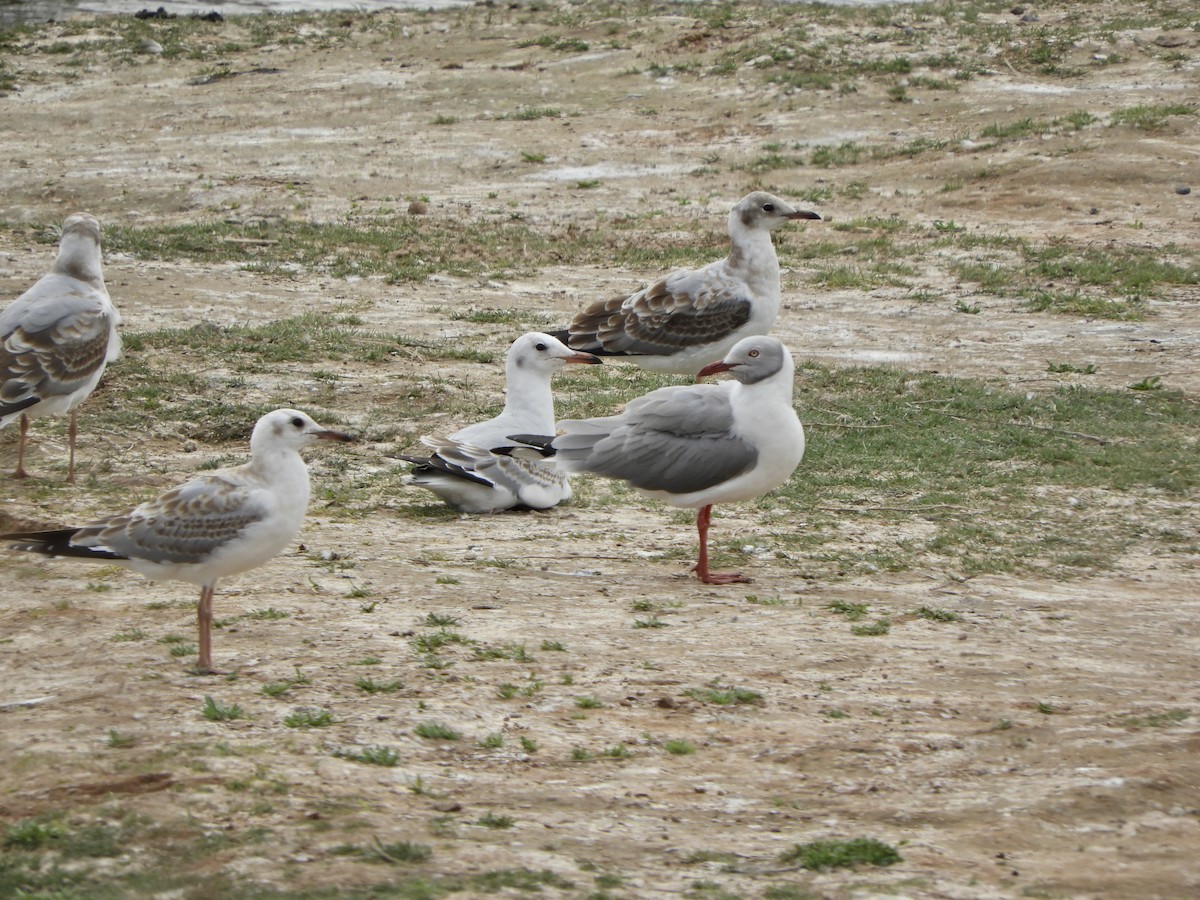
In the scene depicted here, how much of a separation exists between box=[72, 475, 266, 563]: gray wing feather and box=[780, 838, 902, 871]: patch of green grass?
2640mm

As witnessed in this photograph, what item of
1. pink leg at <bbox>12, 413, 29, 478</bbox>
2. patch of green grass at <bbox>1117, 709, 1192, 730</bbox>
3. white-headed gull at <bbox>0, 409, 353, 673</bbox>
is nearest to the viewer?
patch of green grass at <bbox>1117, 709, 1192, 730</bbox>

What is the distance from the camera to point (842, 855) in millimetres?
4688

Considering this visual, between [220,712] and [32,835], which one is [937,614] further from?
[32,835]

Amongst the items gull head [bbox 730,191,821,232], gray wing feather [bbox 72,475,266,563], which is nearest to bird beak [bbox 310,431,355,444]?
gray wing feather [bbox 72,475,266,563]

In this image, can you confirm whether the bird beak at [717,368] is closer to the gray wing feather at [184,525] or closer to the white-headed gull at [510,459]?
the white-headed gull at [510,459]

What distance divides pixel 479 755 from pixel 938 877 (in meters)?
1.71

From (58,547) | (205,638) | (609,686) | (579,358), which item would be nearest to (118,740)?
(205,638)

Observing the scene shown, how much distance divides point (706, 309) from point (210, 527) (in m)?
5.52

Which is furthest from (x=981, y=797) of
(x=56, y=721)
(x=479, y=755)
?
(x=56, y=721)

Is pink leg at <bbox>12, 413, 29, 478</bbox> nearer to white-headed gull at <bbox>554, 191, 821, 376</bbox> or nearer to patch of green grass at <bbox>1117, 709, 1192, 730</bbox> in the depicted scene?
white-headed gull at <bbox>554, 191, 821, 376</bbox>

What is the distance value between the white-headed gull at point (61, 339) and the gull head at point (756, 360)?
13.6 feet

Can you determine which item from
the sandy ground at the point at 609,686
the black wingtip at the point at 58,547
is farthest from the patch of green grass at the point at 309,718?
the black wingtip at the point at 58,547

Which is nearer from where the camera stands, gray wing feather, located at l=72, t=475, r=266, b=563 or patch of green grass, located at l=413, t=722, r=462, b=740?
patch of green grass, located at l=413, t=722, r=462, b=740

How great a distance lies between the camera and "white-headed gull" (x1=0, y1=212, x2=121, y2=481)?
9125mm
